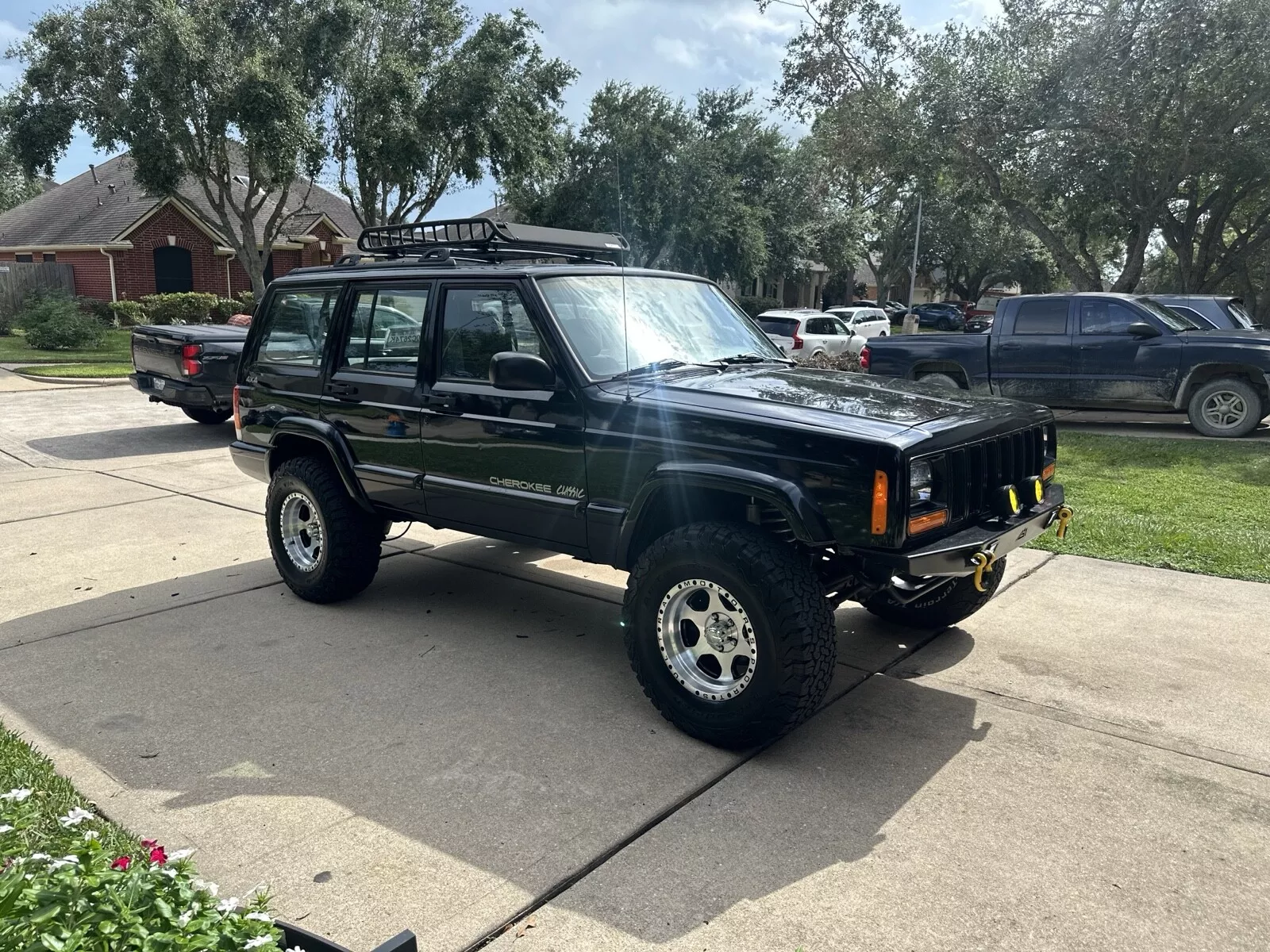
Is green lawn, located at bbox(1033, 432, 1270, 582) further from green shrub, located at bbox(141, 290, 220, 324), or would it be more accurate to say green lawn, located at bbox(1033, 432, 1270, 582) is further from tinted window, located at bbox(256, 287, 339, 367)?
green shrub, located at bbox(141, 290, 220, 324)

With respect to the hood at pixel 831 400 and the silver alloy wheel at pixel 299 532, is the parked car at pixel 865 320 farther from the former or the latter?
the hood at pixel 831 400

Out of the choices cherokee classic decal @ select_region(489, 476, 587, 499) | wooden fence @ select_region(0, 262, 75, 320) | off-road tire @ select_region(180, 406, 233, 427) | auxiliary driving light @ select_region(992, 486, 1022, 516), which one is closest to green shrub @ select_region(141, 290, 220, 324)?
wooden fence @ select_region(0, 262, 75, 320)

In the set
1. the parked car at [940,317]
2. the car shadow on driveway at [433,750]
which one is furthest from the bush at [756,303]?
the car shadow on driveway at [433,750]

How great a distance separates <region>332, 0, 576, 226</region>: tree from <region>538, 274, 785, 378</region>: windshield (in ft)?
67.7

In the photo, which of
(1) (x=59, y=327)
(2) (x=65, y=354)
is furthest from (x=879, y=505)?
(1) (x=59, y=327)

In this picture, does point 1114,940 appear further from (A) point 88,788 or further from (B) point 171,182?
(B) point 171,182

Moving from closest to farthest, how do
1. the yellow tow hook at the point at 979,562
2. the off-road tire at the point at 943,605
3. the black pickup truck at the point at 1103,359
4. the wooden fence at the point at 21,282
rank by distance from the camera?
the yellow tow hook at the point at 979,562, the off-road tire at the point at 943,605, the black pickup truck at the point at 1103,359, the wooden fence at the point at 21,282

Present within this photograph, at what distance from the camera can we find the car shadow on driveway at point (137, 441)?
1099cm

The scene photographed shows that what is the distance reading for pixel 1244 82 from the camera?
17.0 metres

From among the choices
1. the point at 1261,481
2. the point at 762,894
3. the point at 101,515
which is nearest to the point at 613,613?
the point at 762,894

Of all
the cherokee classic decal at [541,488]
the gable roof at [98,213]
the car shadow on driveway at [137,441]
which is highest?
the gable roof at [98,213]

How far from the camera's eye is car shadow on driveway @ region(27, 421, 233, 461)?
10992mm

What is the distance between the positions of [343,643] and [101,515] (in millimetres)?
3967

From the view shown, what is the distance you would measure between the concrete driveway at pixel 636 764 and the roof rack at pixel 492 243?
79.4 inches
